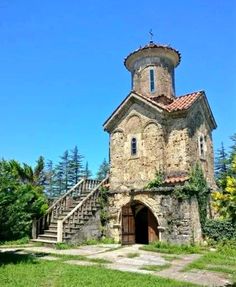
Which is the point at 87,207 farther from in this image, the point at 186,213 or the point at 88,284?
the point at 88,284

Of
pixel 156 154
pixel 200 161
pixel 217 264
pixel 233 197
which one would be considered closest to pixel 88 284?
pixel 233 197

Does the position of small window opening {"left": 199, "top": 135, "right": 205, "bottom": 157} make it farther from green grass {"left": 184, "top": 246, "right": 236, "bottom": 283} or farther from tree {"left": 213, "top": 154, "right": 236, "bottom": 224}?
tree {"left": 213, "top": 154, "right": 236, "bottom": 224}

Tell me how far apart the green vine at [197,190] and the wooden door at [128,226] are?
353 cm

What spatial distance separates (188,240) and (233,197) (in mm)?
9980

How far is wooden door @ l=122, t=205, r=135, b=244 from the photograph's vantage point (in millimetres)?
18344

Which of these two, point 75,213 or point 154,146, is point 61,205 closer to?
point 75,213

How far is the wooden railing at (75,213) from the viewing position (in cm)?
1655

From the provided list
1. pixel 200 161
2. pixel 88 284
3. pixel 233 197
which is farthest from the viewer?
pixel 200 161

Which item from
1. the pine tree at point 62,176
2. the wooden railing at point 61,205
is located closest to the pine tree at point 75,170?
the pine tree at point 62,176

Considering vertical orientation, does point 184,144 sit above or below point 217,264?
above

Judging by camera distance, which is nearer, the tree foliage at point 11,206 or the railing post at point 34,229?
the tree foliage at point 11,206

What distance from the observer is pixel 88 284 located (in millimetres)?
9039

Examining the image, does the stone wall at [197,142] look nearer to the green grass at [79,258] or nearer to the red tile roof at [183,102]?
the red tile roof at [183,102]

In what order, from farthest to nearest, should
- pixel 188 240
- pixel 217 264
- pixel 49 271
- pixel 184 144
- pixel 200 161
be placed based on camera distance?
pixel 200 161 < pixel 184 144 < pixel 188 240 < pixel 217 264 < pixel 49 271
